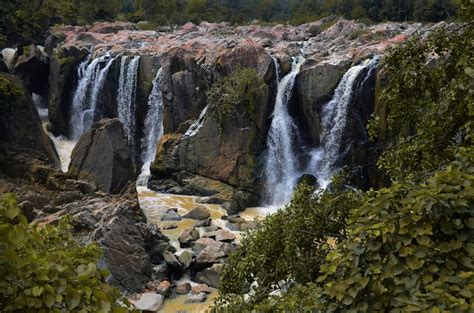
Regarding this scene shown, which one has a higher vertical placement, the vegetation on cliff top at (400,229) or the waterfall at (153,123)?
the vegetation on cliff top at (400,229)

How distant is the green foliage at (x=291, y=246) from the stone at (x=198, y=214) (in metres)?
11.1

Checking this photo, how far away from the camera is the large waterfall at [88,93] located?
26094 millimetres

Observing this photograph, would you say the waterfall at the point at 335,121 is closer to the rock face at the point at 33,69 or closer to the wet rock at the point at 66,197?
the wet rock at the point at 66,197

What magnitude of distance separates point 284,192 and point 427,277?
17.1 metres

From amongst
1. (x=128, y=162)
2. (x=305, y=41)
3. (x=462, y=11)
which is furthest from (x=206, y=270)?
(x=305, y=41)

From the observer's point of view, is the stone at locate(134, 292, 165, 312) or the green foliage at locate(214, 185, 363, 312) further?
the stone at locate(134, 292, 165, 312)

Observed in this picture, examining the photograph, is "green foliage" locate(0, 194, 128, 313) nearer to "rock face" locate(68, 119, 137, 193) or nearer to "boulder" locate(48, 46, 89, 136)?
"rock face" locate(68, 119, 137, 193)

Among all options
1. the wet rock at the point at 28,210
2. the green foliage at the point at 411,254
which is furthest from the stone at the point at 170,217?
the green foliage at the point at 411,254

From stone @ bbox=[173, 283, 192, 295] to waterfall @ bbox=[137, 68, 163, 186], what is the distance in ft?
39.4

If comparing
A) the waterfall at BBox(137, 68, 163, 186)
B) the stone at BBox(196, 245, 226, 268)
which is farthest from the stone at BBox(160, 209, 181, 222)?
the waterfall at BBox(137, 68, 163, 186)

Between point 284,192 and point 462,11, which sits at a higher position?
point 462,11

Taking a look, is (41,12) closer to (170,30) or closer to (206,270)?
(170,30)

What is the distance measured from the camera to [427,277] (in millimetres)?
3039

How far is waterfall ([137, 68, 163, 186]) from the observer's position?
24.4 m
